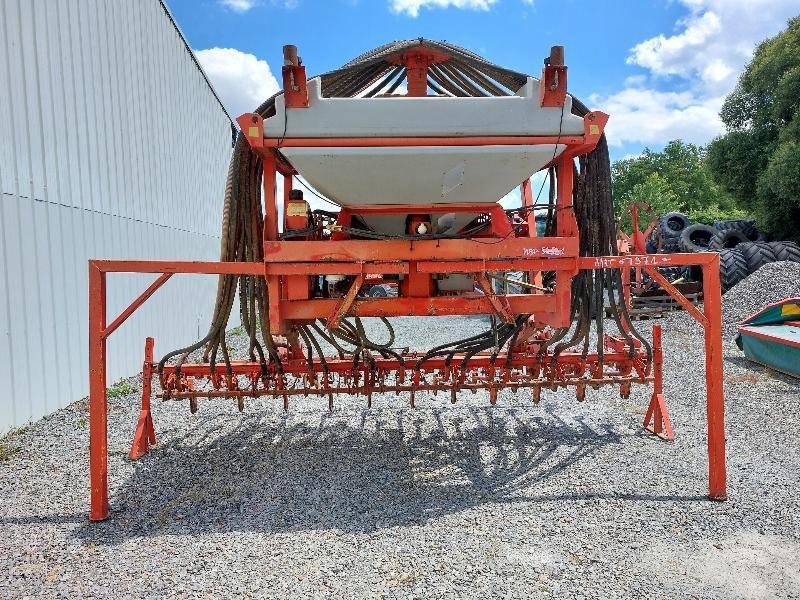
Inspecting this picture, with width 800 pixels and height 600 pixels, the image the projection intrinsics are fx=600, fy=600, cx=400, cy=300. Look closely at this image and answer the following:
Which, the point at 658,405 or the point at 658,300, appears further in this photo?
the point at 658,300

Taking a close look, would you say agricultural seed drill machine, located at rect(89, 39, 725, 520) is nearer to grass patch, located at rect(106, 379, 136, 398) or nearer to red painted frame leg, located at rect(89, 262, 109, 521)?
red painted frame leg, located at rect(89, 262, 109, 521)

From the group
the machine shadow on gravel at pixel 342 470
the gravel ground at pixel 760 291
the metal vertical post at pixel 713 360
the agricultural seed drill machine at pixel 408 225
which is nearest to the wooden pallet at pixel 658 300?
the gravel ground at pixel 760 291

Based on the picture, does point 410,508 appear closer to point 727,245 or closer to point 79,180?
point 79,180

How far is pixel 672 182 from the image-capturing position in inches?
1978

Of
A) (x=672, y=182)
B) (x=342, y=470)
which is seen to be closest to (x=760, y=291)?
(x=342, y=470)

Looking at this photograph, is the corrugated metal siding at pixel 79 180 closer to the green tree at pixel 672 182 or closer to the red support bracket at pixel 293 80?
the red support bracket at pixel 293 80

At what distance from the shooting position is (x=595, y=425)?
4859 millimetres

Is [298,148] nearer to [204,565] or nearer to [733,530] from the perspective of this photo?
[204,565]

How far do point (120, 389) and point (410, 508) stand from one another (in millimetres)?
4615

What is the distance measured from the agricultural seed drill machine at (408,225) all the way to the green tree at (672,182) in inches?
1582

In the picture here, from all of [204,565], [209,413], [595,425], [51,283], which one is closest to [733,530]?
[595,425]

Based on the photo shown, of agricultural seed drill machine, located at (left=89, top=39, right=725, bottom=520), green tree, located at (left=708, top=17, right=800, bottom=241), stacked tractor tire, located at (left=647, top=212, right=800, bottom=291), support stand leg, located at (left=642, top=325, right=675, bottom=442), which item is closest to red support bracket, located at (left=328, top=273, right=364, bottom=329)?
agricultural seed drill machine, located at (left=89, top=39, right=725, bottom=520)

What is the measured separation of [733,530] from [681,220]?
642 inches

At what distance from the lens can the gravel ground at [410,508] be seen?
2.55m
